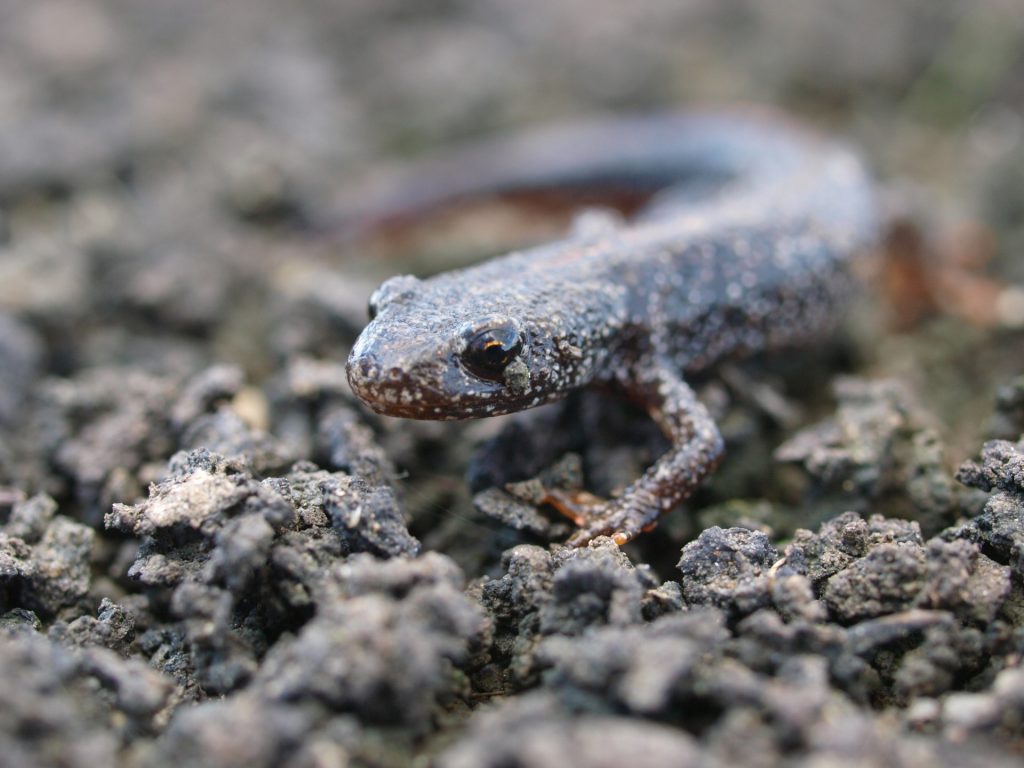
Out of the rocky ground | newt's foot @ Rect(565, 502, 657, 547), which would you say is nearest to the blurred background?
the rocky ground

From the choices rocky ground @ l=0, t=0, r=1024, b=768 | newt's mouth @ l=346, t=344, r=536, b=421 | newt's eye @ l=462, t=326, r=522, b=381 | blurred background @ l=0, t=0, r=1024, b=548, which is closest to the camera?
rocky ground @ l=0, t=0, r=1024, b=768

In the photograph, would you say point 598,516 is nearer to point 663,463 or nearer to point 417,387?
point 663,463

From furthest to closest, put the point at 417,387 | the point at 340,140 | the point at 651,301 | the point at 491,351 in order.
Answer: the point at 340,140, the point at 651,301, the point at 491,351, the point at 417,387

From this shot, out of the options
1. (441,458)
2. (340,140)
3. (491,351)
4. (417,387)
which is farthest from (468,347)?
(340,140)

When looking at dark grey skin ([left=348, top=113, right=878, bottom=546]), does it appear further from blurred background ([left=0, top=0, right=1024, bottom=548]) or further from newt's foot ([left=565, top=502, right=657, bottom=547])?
blurred background ([left=0, top=0, right=1024, bottom=548])

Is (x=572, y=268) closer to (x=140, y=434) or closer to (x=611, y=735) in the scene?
(x=140, y=434)

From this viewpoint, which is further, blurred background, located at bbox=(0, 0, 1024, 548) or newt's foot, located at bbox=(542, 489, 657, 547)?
blurred background, located at bbox=(0, 0, 1024, 548)

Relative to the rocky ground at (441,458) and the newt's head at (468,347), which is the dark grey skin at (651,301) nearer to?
the newt's head at (468,347)
